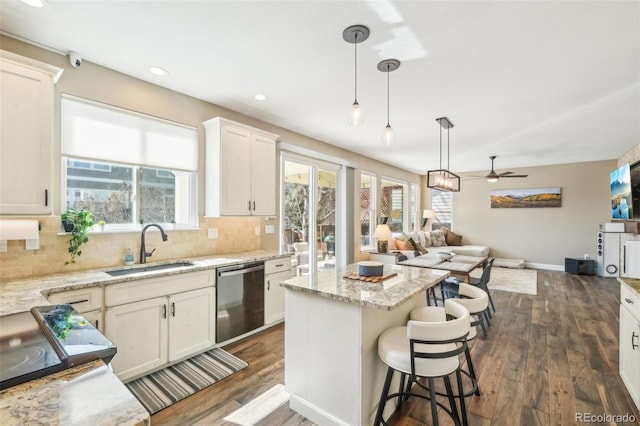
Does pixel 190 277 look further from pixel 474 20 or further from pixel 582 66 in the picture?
pixel 582 66

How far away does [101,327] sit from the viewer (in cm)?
223

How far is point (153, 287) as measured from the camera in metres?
2.53

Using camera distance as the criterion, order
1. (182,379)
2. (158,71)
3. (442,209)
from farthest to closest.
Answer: (442,209) < (158,71) < (182,379)

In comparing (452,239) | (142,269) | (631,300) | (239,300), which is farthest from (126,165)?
(452,239)

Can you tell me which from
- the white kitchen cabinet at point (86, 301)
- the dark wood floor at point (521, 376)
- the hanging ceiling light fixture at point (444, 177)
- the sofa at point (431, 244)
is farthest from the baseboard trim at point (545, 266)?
the white kitchen cabinet at point (86, 301)

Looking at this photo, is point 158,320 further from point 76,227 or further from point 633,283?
point 633,283

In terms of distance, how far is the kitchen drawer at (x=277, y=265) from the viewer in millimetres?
3504

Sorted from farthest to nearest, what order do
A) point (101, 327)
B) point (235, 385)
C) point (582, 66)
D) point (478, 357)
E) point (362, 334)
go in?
1. point (478, 357)
2. point (582, 66)
3. point (235, 385)
4. point (101, 327)
5. point (362, 334)

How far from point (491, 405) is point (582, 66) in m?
2.95

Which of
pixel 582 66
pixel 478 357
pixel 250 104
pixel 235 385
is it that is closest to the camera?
pixel 235 385

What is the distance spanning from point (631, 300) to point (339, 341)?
7.30ft

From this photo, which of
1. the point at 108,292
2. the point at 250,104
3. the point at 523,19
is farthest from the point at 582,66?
the point at 108,292

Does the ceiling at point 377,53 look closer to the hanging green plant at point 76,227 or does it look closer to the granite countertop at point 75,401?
the hanging green plant at point 76,227

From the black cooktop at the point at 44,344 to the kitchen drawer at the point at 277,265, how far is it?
6.82ft
